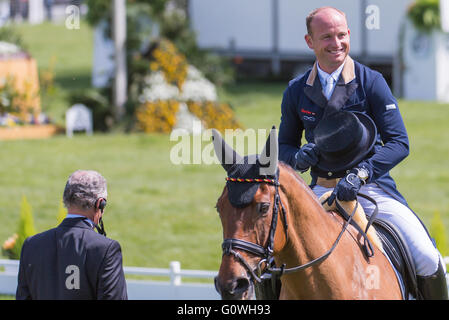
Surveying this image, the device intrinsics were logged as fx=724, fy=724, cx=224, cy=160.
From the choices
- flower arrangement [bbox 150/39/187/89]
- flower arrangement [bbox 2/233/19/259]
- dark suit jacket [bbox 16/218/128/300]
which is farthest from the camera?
flower arrangement [bbox 150/39/187/89]

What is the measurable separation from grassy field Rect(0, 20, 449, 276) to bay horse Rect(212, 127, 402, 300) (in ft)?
21.7

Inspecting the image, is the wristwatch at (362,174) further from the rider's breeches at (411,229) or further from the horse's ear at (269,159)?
the horse's ear at (269,159)

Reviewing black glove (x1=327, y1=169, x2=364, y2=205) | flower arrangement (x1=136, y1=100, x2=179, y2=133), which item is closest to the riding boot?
black glove (x1=327, y1=169, x2=364, y2=205)

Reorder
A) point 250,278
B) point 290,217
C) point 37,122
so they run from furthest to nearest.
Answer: point 37,122, point 290,217, point 250,278

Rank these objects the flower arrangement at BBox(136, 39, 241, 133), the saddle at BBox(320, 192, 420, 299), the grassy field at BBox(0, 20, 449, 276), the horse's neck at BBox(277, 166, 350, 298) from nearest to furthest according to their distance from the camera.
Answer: the horse's neck at BBox(277, 166, 350, 298), the saddle at BBox(320, 192, 420, 299), the grassy field at BBox(0, 20, 449, 276), the flower arrangement at BBox(136, 39, 241, 133)

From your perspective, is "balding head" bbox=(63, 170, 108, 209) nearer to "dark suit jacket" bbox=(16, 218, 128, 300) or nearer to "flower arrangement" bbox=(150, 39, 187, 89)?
"dark suit jacket" bbox=(16, 218, 128, 300)

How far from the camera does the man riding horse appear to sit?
4641 mm

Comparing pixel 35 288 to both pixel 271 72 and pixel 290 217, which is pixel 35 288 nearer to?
Answer: pixel 290 217

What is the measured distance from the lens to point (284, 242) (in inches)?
162

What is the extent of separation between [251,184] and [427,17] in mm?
22105

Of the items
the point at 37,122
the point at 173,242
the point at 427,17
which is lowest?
the point at 173,242

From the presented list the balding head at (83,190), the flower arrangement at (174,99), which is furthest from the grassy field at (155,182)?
the balding head at (83,190)

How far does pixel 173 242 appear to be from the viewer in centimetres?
1240
